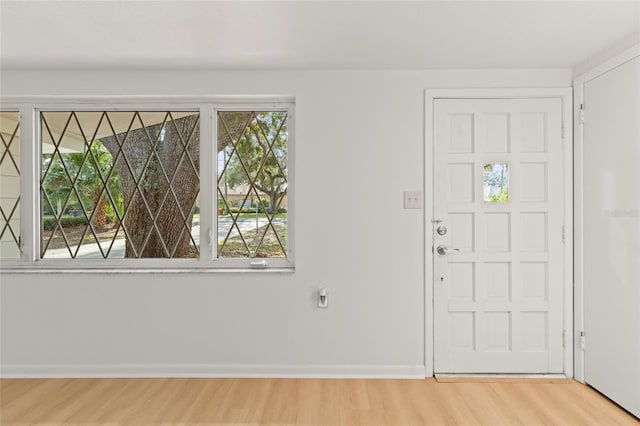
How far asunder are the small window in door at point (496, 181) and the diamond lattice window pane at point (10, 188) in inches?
133

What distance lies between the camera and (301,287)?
2.79 meters

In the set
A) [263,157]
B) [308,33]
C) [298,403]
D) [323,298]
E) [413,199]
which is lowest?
[298,403]

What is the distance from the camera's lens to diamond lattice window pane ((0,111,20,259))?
9.46 ft

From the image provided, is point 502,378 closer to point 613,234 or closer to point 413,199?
point 613,234

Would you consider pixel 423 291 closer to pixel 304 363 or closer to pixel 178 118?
pixel 304 363

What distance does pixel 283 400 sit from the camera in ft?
7.97

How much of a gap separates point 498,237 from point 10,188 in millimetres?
3526

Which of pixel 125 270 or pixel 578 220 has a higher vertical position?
pixel 578 220

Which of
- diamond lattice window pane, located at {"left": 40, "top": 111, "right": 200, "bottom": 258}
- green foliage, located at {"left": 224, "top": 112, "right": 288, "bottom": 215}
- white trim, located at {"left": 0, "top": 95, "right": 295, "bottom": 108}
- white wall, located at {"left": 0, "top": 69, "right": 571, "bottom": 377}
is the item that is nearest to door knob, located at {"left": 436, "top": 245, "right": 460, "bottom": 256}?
white wall, located at {"left": 0, "top": 69, "right": 571, "bottom": 377}

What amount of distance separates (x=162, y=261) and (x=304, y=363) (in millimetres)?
1258

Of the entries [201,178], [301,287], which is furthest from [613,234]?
[201,178]

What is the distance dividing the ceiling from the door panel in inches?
13.2

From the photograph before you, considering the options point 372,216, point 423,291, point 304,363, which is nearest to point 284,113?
point 372,216

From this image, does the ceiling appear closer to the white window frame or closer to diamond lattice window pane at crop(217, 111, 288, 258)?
the white window frame
